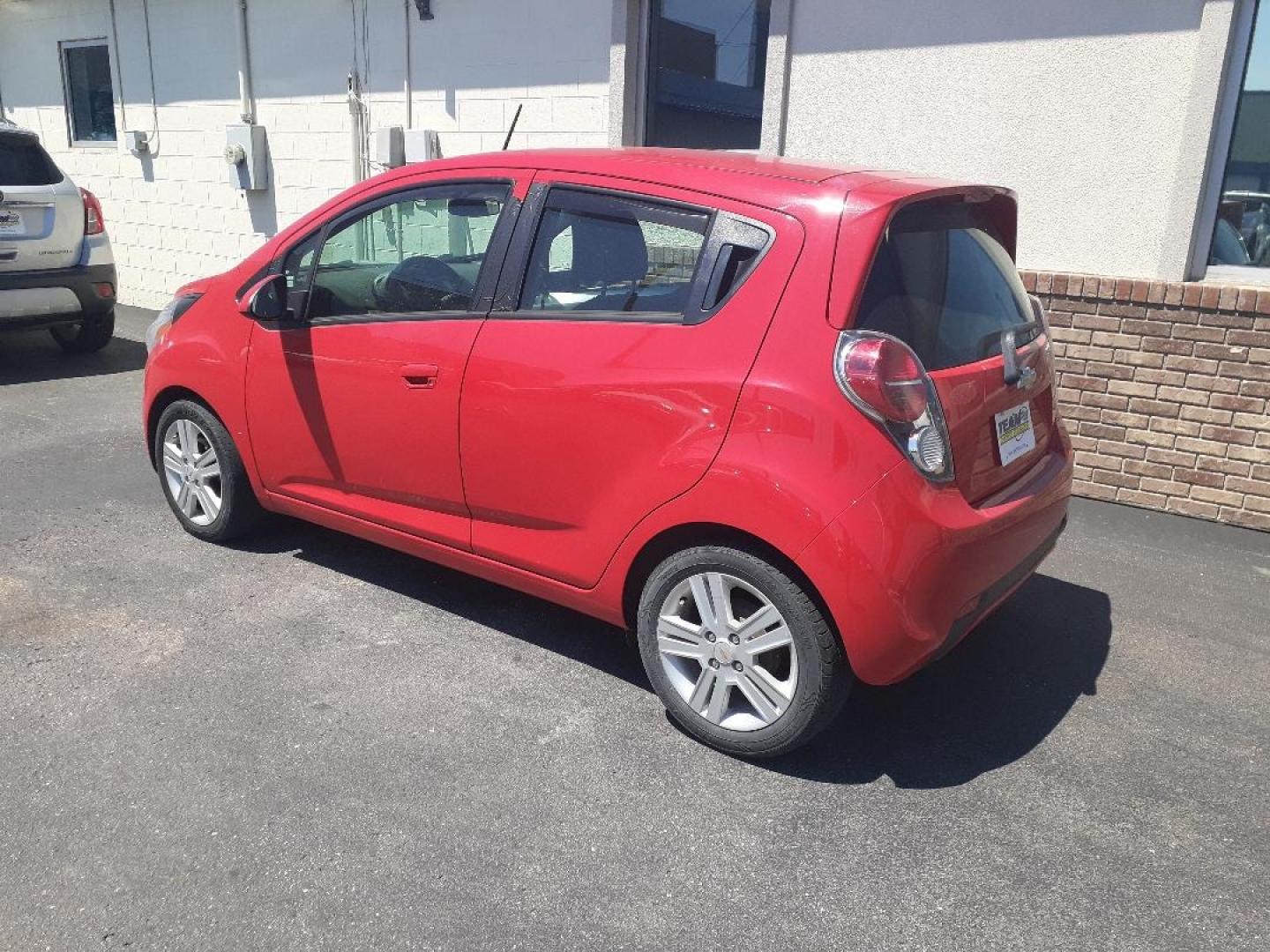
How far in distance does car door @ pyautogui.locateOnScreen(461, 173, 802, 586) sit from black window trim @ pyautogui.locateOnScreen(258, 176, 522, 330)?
0.06 m

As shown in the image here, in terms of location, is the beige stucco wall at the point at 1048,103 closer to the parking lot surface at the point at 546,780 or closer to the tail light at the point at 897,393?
the parking lot surface at the point at 546,780

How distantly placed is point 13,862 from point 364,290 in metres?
2.15

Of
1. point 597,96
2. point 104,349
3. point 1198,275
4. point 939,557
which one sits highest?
point 597,96

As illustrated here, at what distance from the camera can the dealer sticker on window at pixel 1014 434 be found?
311cm

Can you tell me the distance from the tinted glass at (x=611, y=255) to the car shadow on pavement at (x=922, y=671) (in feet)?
4.14

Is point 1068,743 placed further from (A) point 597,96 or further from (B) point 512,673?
(A) point 597,96

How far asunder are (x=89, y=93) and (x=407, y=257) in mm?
9631

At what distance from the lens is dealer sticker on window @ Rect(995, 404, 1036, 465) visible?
311 cm

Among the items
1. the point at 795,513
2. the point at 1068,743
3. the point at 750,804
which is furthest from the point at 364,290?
the point at 1068,743

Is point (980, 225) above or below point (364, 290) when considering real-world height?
above

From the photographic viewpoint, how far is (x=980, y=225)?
134 inches

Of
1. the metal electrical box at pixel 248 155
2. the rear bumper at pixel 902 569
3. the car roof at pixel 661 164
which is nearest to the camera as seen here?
the rear bumper at pixel 902 569

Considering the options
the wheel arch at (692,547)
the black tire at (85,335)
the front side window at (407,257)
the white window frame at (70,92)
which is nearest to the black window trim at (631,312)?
the front side window at (407,257)

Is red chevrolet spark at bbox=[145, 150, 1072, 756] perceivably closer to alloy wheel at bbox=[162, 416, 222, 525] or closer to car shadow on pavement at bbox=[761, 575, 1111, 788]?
car shadow on pavement at bbox=[761, 575, 1111, 788]
